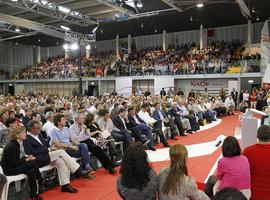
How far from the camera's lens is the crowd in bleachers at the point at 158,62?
20.6 m

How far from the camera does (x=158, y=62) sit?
23.4 meters

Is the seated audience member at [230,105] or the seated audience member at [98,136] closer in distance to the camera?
the seated audience member at [98,136]

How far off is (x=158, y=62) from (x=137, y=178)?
21006 mm

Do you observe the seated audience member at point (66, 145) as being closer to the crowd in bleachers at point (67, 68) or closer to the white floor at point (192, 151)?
the white floor at point (192, 151)

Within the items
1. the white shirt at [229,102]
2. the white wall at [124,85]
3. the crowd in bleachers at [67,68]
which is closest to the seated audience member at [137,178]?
the white shirt at [229,102]

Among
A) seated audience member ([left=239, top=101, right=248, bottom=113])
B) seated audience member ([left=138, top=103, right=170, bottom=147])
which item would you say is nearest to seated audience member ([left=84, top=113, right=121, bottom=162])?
seated audience member ([left=138, top=103, right=170, bottom=147])

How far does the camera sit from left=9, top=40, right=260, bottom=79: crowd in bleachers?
20562 mm

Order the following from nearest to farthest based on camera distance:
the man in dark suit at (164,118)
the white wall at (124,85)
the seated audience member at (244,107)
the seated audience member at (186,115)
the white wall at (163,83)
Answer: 1. the man in dark suit at (164,118)
2. the seated audience member at (186,115)
3. the seated audience member at (244,107)
4. the white wall at (163,83)
5. the white wall at (124,85)

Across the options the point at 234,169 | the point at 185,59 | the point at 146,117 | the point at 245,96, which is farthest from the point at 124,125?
the point at 185,59

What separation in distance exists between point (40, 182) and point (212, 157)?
407 centimetres

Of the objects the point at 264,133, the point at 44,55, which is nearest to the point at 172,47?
the point at 44,55

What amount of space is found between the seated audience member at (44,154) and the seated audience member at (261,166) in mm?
3032

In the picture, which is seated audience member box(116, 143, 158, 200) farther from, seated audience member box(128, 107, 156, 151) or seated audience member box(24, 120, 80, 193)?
seated audience member box(128, 107, 156, 151)

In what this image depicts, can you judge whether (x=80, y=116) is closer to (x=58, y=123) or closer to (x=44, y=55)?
(x=58, y=123)
